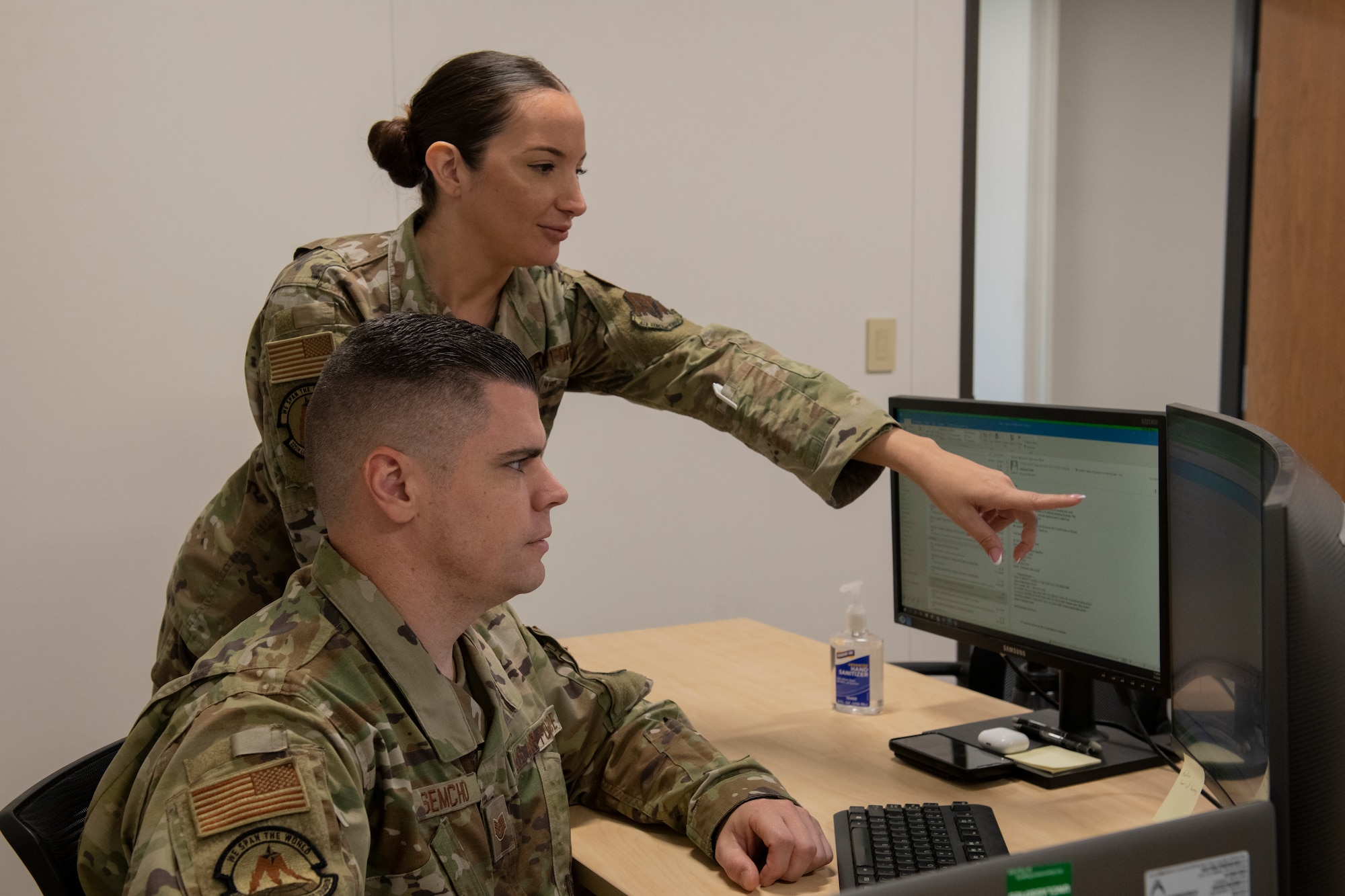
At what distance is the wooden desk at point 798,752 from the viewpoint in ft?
3.99

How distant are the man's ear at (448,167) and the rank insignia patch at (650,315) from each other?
0.29 meters

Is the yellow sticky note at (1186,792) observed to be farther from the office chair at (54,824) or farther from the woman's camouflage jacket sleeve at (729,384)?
the office chair at (54,824)

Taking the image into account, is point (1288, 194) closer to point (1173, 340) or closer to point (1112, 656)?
point (1173, 340)

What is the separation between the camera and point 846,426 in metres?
1.47

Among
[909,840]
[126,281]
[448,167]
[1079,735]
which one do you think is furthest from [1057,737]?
[126,281]

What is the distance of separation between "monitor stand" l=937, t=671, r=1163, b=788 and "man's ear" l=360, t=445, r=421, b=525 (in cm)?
83

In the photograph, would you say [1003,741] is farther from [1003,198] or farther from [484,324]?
[1003,198]

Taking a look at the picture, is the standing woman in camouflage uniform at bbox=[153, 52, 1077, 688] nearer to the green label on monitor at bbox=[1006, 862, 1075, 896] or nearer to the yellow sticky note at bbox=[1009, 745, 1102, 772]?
the yellow sticky note at bbox=[1009, 745, 1102, 772]

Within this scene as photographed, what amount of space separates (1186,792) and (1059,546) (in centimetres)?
67

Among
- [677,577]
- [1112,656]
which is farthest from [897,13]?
[1112,656]

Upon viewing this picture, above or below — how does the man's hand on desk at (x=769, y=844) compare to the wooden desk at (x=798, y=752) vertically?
above

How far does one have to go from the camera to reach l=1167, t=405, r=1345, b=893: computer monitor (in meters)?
0.61

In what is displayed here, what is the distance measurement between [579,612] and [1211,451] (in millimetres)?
1973

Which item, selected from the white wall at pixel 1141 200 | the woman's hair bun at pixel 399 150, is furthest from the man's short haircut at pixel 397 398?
the white wall at pixel 1141 200
